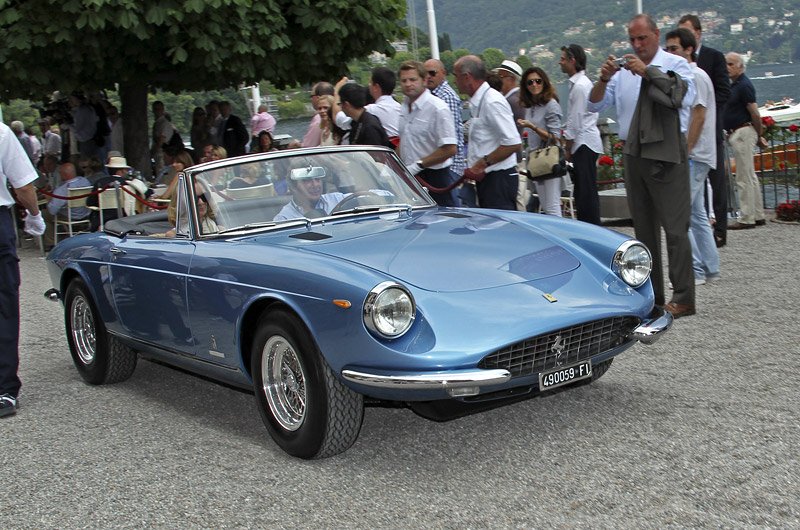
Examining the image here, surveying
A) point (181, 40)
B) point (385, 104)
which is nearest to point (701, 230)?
point (385, 104)

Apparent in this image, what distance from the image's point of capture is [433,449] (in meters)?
5.28

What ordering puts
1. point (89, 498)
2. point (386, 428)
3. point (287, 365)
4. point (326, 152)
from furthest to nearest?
point (326, 152) → point (386, 428) → point (287, 365) → point (89, 498)

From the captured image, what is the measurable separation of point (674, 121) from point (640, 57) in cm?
55

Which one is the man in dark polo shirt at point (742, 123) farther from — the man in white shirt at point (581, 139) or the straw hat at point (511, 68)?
the straw hat at point (511, 68)

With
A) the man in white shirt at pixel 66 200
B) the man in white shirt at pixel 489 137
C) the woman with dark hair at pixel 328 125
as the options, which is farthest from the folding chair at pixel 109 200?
the man in white shirt at pixel 489 137

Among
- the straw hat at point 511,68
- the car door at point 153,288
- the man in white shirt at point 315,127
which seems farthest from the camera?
the straw hat at point 511,68

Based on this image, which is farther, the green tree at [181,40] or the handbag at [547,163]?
the green tree at [181,40]

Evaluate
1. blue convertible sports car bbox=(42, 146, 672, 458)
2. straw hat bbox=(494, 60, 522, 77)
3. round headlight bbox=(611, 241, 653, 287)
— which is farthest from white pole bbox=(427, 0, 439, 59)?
round headlight bbox=(611, 241, 653, 287)

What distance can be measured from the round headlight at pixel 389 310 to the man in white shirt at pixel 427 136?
4062mm

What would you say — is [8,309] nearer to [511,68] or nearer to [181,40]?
[511,68]

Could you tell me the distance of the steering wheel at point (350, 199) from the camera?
6.28 meters

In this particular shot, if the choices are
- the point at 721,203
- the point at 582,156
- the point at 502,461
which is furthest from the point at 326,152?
the point at 721,203

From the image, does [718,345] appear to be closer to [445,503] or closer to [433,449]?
[433,449]

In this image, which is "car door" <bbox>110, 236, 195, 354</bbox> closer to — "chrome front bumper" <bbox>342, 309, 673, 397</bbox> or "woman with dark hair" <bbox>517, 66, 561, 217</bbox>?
A: "chrome front bumper" <bbox>342, 309, 673, 397</bbox>
